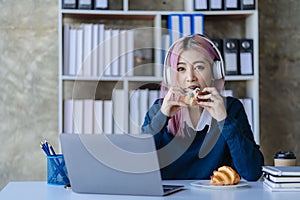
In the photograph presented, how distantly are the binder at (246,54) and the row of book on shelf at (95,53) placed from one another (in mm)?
658

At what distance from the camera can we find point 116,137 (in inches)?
57.1

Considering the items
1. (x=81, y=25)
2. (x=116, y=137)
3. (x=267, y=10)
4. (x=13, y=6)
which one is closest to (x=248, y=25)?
(x=267, y=10)

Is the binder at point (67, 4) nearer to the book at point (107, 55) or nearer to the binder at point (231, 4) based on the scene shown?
the book at point (107, 55)

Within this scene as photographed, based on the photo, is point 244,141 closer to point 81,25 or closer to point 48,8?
point 81,25

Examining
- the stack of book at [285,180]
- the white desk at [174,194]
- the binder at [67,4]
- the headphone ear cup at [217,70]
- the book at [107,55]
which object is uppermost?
the binder at [67,4]

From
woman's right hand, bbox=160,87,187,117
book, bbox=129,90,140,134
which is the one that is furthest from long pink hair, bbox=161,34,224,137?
book, bbox=129,90,140,134

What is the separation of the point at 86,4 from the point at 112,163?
1.86m

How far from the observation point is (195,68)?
2.13 meters

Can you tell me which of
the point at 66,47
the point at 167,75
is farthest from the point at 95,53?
the point at 167,75

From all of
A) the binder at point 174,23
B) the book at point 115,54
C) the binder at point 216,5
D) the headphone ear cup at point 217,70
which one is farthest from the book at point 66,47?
the headphone ear cup at point 217,70

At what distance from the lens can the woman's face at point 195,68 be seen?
2.09m

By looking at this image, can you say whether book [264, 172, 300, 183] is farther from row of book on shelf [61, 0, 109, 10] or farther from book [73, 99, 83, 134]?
row of book on shelf [61, 0, 109, 10]

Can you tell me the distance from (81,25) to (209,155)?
1.43 metres

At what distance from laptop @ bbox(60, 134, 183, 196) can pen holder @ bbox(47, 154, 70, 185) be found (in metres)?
0.18
